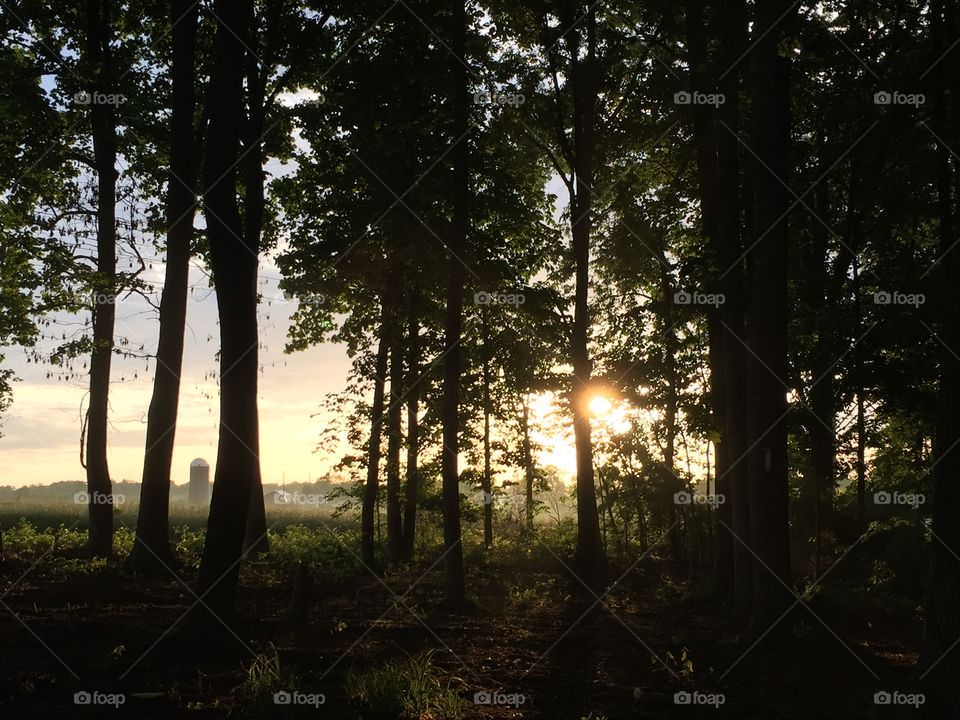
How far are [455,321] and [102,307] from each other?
9864mm

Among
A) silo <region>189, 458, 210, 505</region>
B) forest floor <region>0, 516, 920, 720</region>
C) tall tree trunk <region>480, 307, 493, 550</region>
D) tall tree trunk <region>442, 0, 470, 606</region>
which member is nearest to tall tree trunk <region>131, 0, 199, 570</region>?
forest floor <region>0, 516, 920, 720</region>

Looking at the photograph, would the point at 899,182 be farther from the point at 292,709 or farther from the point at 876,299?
the point at 292,709

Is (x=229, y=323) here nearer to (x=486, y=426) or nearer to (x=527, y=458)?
(x=486, y=426)

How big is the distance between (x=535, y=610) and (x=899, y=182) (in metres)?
11.2

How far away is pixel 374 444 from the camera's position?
65.2 ft

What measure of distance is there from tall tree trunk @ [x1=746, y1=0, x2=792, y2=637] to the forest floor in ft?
3.23

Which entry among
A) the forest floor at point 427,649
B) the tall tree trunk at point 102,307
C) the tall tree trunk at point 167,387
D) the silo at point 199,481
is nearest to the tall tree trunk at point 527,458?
the forest floor at point 427,649

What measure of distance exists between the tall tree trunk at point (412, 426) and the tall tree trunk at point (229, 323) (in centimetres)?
1045

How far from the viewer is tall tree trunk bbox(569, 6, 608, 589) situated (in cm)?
1912

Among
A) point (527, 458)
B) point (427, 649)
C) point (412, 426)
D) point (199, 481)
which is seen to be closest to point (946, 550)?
point (427, 649)

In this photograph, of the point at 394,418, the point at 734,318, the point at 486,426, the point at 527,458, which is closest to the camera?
the point at 734,318

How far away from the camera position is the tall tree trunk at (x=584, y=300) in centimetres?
1912

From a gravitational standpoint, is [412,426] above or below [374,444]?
above

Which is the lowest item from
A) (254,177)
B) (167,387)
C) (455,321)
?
(167,387)
